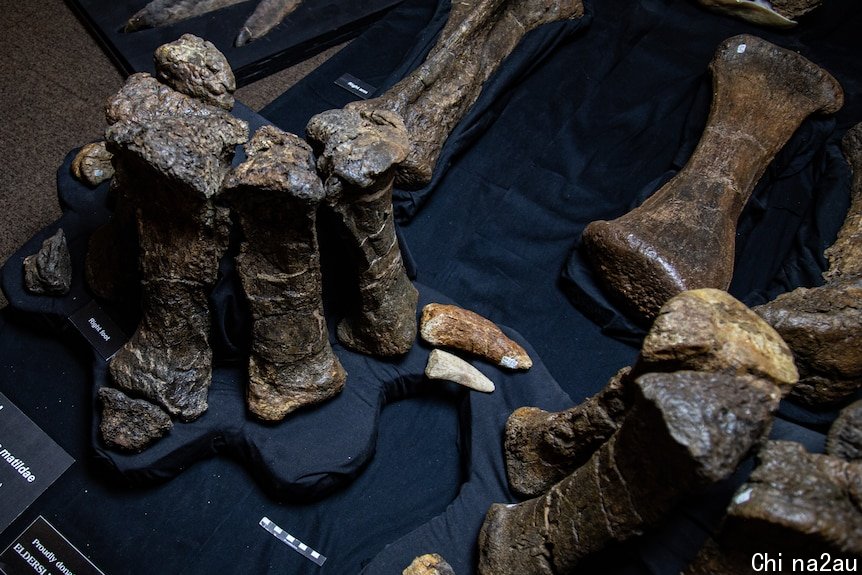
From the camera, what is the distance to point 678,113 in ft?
12.6

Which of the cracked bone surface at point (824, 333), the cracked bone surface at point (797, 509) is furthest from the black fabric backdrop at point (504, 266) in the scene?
the cracked bone surface at point (797, 509)

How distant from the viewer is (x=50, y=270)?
285 cm

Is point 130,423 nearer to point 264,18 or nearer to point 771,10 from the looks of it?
point 264,18

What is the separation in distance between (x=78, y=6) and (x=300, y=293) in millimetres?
2647

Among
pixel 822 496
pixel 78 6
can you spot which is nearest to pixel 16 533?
pixel 822 496

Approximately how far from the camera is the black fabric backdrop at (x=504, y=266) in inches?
101

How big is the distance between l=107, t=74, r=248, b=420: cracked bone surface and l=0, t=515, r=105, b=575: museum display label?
0.53 metres

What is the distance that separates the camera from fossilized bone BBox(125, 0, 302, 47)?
3.94m

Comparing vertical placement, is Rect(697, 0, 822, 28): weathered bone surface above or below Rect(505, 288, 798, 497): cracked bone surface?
below

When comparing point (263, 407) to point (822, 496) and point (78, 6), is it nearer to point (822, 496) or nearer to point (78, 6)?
point (822, 496)

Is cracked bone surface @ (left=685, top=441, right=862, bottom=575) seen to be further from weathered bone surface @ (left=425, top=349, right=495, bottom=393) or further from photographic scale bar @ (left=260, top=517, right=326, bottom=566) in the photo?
photographic scale bar @ (left=260, top=517, right=326, bottom=566)

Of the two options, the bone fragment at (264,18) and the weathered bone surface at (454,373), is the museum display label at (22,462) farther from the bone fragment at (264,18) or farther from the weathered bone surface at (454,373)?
the bone fragment at (264,18)

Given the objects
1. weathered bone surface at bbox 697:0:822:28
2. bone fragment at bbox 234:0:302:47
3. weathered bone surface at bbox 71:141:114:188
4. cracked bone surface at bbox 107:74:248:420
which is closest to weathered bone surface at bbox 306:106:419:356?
cracked bone surface at bbox 107:74:248:420

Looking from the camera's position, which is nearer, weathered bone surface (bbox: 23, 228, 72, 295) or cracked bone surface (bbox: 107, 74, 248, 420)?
cracked bone surface (bbox: 107, 74, 248, 420)
